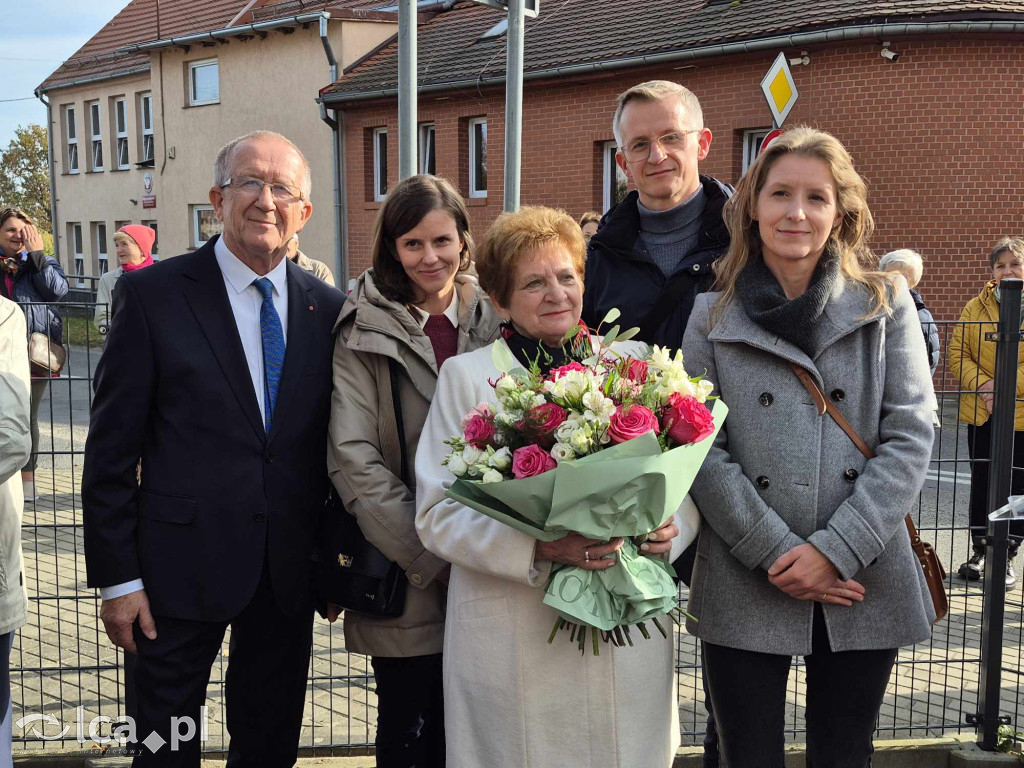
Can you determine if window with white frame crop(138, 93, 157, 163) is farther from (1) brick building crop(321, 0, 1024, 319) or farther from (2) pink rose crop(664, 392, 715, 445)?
(2) pink rose crop(664, 392, 715, 445)

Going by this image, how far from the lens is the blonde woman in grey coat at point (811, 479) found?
2768 millimetres

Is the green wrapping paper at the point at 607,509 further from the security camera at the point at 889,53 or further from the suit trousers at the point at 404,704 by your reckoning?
the security camera at the point at 889,53

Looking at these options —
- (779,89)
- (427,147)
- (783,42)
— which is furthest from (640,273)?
(427,147)

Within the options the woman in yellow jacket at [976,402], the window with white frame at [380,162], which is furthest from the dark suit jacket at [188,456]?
the window with white frame at [380,162]

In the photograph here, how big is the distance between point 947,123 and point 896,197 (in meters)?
1.22

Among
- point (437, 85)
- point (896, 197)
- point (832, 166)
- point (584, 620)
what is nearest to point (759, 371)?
point (832, 166)

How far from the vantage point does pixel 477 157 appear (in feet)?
72.2

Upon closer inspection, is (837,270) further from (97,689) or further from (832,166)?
(97,689)

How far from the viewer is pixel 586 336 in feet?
8.95

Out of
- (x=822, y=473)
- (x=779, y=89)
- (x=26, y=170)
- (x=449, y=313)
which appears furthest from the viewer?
(x=26, y=170)

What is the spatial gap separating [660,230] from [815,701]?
153cm

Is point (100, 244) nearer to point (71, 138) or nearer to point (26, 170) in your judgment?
point (71, 138)

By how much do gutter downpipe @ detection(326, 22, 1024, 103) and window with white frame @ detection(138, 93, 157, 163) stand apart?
576 inches

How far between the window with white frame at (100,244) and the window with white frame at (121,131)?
2415 mm
